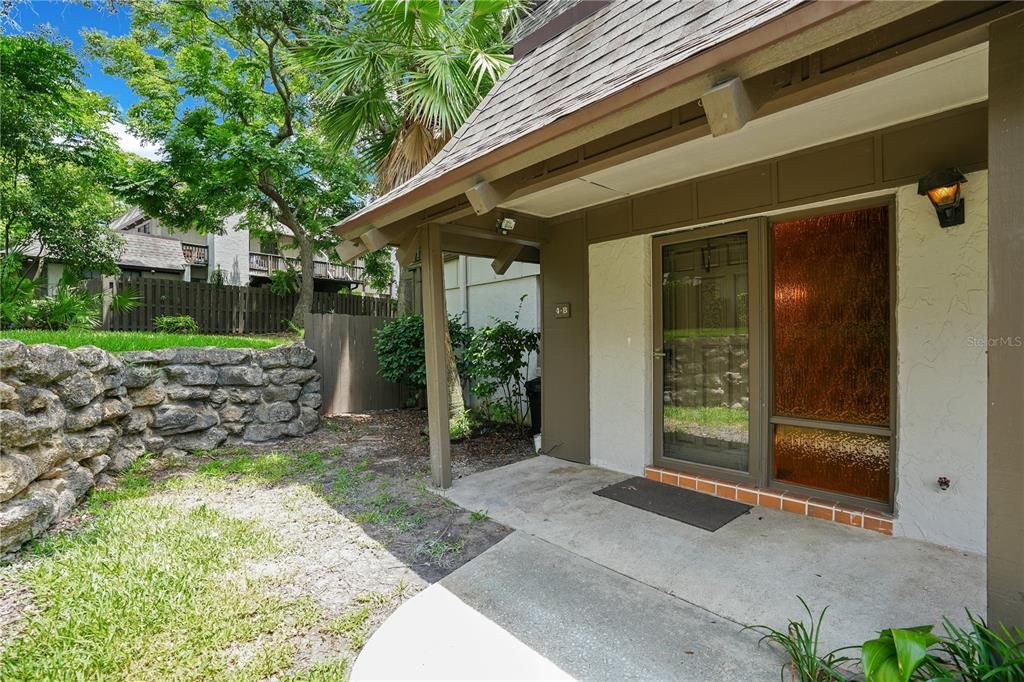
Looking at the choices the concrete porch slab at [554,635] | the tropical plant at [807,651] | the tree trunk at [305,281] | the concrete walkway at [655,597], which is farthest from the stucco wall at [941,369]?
the tree trunk at [305,281]

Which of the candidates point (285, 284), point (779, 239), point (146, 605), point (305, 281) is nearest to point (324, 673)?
point (146, 605)

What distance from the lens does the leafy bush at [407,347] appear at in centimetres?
696

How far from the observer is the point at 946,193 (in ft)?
9.20

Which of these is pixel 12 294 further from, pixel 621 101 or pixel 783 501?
pixel 783 501

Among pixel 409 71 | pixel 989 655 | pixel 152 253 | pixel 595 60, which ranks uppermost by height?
pixel 152 253

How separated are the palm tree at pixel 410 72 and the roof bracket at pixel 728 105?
4153 mm

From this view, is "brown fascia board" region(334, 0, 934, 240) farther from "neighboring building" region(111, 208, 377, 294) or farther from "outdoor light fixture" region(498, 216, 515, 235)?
"neighboring building" region(111, 208, 377, 294)

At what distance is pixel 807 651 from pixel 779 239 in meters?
2.94

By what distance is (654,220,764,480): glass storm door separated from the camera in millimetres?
3877

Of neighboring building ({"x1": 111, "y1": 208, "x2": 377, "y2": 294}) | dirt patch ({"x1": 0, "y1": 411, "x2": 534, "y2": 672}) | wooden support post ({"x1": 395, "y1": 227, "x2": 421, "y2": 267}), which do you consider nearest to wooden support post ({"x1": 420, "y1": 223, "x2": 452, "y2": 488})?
wooden support post ({"x1": 395, "y1": 227, "x2": 421, "y2": 267})

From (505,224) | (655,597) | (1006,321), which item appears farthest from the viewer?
(505,224)

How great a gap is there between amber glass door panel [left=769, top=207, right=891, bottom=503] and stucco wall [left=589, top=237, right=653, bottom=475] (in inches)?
43.1

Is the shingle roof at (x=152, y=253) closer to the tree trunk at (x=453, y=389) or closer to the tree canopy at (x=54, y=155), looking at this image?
the tree canopy at (x=54, y=155)

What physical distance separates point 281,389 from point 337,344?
1570mm
